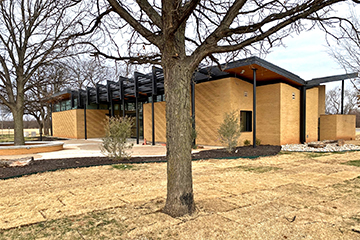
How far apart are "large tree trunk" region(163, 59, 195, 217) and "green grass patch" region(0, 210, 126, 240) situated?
0.85m

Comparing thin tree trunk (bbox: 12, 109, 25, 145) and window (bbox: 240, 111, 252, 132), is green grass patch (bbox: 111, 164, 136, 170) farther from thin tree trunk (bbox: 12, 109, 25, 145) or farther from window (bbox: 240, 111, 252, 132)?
window (bbox: 240, 111, 252, 132)

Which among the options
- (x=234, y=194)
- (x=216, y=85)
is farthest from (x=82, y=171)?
(x=216, y=85)

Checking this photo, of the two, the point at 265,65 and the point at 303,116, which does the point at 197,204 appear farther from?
the point at 303,116

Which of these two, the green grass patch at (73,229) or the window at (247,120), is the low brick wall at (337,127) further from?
the green grass patch at (73,229)

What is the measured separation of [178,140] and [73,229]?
1.85 meters

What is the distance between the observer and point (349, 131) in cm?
1898

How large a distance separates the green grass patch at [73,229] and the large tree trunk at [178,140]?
0.85 meters

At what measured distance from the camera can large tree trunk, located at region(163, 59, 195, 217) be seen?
142 inches

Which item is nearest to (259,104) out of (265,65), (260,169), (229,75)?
(229,75)

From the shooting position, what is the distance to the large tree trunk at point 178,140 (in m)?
3.61

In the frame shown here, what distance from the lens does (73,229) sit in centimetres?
330

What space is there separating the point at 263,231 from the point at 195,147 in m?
10.8

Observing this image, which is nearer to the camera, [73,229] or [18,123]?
[73,229]

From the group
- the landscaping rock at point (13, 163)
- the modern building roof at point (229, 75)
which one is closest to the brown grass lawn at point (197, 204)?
the landscaping rock at point (13, 163)
